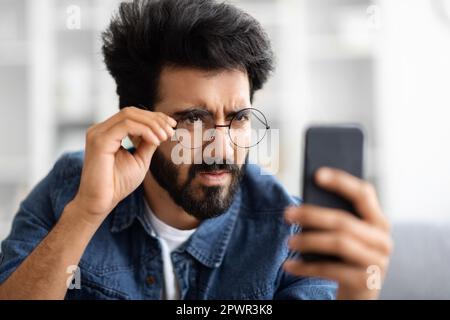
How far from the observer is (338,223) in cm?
56

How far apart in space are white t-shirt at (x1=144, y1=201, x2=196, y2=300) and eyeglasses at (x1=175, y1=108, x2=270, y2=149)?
0.18 m

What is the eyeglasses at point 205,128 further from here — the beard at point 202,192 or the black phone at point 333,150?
the black phone at point 333,150

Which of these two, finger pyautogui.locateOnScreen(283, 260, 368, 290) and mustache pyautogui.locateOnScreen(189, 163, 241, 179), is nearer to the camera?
finger pyautogui.locateOnScreen(283, 260, 368, 290)

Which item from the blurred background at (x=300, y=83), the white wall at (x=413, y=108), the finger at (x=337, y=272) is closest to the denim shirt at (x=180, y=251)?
the finger at (x=337, y=272)

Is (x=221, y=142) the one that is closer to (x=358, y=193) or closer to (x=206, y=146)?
(x=206, y=146)

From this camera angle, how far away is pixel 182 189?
100cm

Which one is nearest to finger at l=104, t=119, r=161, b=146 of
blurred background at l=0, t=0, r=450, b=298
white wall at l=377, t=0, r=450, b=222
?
blurred background at l=0, t=0, r=450, b=298

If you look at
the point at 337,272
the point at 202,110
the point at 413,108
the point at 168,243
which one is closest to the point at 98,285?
the point at 168,243

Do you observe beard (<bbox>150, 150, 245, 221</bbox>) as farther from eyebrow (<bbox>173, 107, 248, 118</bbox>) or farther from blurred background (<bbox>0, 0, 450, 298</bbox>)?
blurred background (<bbox>0, 0, 450, 298</bbox>)

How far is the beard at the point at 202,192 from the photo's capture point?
3.18 feet

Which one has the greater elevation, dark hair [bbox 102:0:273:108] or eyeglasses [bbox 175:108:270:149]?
dark hair [bbox 102:0:273:108]

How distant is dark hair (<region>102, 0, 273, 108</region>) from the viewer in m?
0.99

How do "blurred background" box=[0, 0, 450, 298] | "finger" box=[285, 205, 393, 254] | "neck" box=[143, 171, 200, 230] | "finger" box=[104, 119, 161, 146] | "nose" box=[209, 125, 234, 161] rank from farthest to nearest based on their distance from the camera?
"blurred background" box=[0, 0, 450, 298], "neck" box=[143, 171, 200, 230], "nose" box=[209, 125, 234, 161], "finger" box=[104, 119, 161, 146], "finger" box=[285, 205, 393, 254]
